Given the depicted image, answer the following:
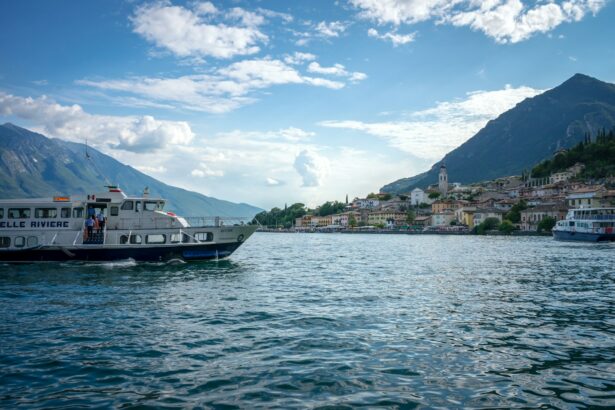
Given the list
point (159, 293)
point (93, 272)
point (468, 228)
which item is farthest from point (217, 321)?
point (468, 228)

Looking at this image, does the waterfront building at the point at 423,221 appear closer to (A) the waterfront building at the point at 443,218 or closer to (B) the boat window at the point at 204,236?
(A) the waterfront building at the point at 443,218

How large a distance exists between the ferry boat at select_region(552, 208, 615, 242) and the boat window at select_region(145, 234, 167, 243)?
70473 millimetres

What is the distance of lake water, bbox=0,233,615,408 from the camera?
25.0ft

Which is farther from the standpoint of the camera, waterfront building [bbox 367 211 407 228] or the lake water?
waterfront building [bbox 367 211 407 228]

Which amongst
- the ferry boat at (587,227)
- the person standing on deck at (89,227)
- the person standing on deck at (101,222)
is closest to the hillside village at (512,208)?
the ferry boat at (587,227)

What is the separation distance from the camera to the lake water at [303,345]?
7.63 meters

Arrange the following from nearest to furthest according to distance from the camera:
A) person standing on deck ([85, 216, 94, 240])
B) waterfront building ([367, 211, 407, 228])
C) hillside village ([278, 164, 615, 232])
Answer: person standing on deck ([85, 216, 94, 240]) < hillside village ([278, 164, 615, 232]) < waterfront building ([367, 211, 407, 228])

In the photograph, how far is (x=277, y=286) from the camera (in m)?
21.3

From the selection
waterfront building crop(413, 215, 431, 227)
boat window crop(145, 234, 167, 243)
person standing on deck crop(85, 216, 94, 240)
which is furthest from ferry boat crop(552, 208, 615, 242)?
waterfront building crop(413, 215, 431, 227)

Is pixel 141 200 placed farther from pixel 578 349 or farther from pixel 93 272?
pixel 578 349

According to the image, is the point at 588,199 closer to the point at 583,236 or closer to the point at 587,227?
the point at 587,227

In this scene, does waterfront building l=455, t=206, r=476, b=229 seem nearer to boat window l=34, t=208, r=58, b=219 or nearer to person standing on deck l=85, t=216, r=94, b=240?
person standing on deck l=85, t=216, r=94, b=240

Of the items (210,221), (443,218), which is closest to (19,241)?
(210,221)

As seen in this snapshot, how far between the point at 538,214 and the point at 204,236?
115 meters
